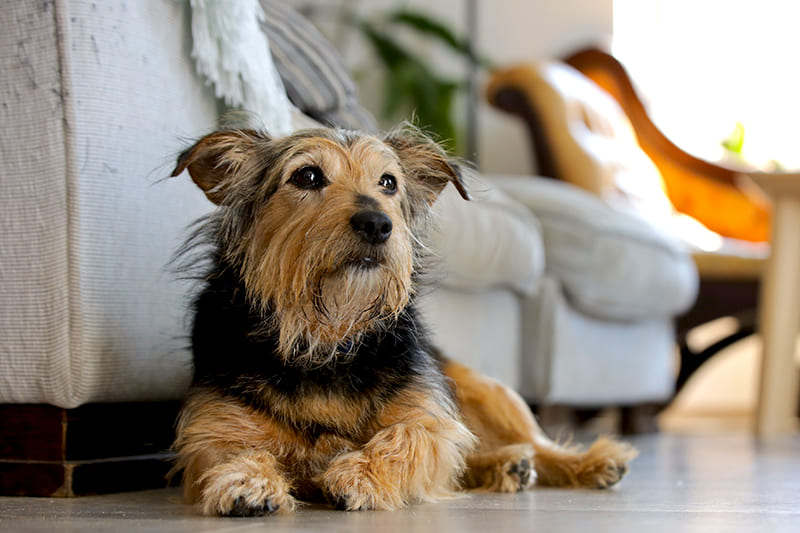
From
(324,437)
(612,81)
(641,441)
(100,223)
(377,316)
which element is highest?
(612,81)

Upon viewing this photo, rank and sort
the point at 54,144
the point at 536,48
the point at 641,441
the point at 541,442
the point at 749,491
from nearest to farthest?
the point at 54,144
the point at 749,491
the point at 541,442
the point at 641,441
the point at 536,48

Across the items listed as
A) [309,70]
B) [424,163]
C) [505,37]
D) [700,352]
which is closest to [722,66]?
[505,37]

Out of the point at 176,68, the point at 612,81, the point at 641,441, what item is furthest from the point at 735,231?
the point at 176,68

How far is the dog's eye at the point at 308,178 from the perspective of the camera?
174 centimetres

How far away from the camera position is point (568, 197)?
11.1 ft

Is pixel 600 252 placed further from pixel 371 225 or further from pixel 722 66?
pixel 722 66

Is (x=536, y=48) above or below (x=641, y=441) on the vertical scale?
above

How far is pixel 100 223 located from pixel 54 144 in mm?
169

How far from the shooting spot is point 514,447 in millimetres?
2016

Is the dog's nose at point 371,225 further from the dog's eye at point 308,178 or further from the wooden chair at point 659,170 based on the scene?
the wooden chair at point 659,170

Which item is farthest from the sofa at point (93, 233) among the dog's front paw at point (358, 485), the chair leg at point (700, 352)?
the chair leg at point (700, 352)

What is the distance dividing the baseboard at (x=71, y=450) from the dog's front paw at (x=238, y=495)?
460mm

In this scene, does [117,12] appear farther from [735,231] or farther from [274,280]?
[735,231]

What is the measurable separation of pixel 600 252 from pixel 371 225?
1758mm
